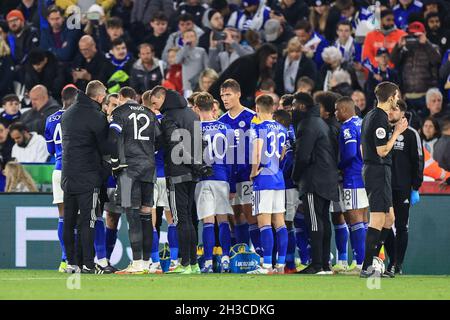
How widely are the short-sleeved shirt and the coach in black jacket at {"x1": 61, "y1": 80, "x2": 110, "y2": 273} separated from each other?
3.12 metres

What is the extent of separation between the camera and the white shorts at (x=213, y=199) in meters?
15.0

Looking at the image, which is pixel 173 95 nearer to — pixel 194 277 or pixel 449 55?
pixel 194 277

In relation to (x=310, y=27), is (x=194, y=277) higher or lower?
lower

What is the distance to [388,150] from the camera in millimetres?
13070

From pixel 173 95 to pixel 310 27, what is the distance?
287 inches

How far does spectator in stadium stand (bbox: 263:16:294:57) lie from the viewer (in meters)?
21.5

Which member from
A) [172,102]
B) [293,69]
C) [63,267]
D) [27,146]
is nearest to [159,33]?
[293,69]

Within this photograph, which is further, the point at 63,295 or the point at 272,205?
the point at 272,205

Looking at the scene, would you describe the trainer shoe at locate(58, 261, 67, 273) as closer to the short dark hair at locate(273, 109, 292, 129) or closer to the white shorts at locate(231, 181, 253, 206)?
the white shorts at locate(231, 181, 253, 206)

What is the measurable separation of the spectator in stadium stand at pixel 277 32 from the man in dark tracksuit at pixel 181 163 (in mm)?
7012

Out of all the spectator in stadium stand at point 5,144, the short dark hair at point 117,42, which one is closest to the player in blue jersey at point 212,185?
the spectator in stadium stand at point 5,144

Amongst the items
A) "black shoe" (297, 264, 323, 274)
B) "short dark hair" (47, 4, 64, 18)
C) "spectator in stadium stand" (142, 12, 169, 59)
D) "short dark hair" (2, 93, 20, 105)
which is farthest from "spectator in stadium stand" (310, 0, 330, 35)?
"black shoe" (297, 264, 323, 274)

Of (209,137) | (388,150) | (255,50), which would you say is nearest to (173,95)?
(209,137)

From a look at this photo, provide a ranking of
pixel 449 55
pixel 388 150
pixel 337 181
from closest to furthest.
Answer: pixel 388 150
pixel 337 181
pixel 449 55
